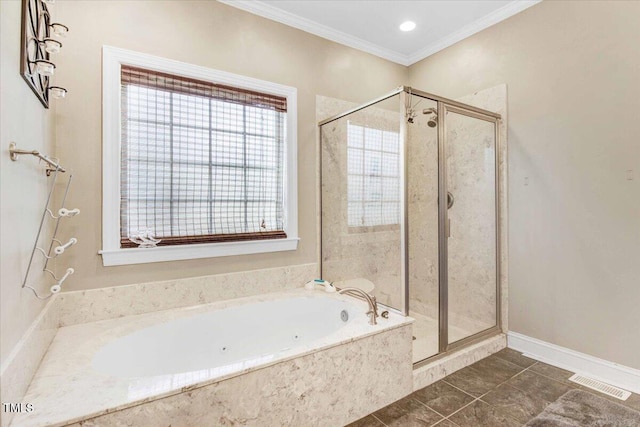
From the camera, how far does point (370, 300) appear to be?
2123 millimetres

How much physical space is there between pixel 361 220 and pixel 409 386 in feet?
4.27

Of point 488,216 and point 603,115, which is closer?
point 603,115

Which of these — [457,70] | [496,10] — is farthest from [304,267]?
[496,10]

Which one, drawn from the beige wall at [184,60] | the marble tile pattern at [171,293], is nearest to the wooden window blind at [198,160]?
the beige wall at [184,60]

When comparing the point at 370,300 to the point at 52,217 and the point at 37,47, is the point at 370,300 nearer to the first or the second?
the point at 52,217

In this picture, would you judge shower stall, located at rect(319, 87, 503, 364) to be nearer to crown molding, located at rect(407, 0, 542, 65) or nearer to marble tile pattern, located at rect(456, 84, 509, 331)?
marble tile pattern, located at rect(456, 84, 509, 331)

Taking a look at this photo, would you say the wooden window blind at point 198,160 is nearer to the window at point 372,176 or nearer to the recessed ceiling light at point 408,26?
the window at point 372,176

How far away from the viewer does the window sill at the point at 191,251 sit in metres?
2.04

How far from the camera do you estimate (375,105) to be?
2488 mm

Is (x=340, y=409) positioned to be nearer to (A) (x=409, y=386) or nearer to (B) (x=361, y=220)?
(A) (x=409, y=386)

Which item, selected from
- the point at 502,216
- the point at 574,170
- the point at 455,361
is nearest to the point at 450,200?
the point at 502,216

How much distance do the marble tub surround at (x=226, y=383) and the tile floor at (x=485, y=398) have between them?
11 cm

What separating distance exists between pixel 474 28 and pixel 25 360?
3.86 meters

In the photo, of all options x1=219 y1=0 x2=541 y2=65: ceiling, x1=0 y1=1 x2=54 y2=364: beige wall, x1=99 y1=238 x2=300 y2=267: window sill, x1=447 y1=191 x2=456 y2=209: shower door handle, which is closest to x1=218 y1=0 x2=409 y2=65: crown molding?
x1=219 y1=0 x2=541 y2=65: ceiling
